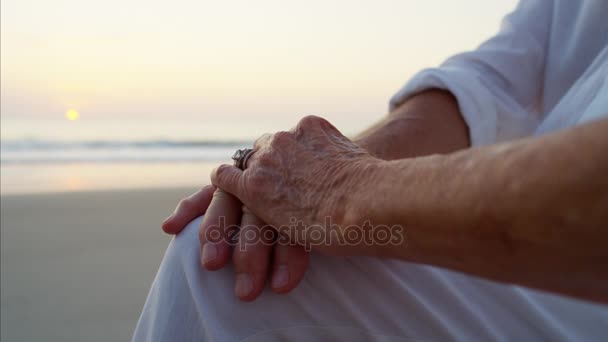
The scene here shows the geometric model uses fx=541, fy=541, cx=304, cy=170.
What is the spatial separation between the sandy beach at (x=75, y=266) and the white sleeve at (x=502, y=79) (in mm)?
1206

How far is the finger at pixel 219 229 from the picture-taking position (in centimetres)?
71

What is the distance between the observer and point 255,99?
2000cm

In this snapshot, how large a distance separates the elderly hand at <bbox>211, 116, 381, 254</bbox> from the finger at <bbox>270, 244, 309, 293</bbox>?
17 millimetres

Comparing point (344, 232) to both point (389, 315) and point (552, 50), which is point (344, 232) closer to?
point (389, 315)

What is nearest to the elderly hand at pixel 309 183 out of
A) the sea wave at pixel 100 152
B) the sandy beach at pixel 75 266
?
the sandy beach at pixel 75 266

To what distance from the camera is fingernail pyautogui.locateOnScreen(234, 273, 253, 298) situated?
687 millimetres

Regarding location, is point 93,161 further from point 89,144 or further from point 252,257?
point 252,257

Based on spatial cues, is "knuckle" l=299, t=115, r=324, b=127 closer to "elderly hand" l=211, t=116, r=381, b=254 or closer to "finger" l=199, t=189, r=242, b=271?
"elderly hand" l=211, t=116, r=381, b=254

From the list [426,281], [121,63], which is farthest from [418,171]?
[121,63]

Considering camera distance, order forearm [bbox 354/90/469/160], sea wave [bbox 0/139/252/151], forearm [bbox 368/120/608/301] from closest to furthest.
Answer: forearm [bbox 368/120/608/301], forearm [bbox 354/90/469/160], sea wave [bbox 0/139/252/151]

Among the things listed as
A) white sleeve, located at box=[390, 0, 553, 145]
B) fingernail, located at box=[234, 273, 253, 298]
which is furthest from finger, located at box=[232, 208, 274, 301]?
white sleeve, located at box=[390, 0, 553, 145]

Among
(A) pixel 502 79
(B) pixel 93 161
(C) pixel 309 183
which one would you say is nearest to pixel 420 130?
(A) pixel 502 79

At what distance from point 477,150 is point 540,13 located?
0.99 m

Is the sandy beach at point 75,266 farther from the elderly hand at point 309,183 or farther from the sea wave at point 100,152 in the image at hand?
the sea wave at point 100,152
